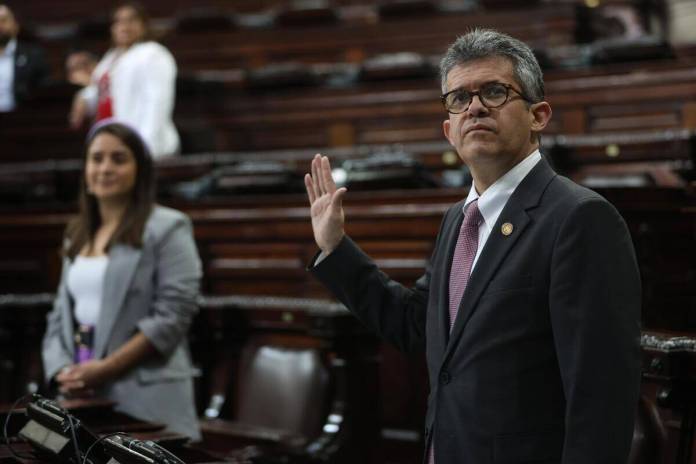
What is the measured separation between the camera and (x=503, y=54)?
98 cm

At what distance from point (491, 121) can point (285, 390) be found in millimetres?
1059

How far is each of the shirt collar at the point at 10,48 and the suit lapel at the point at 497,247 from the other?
10.0ft

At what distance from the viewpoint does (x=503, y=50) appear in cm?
98

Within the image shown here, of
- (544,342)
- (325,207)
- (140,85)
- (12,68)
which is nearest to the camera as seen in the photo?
(544,342)

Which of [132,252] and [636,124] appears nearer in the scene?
[132,252]

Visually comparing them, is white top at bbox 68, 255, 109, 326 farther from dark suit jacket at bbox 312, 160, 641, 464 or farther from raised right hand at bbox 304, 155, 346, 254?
dark suit jacket at bbox 312, 160, 641, 464

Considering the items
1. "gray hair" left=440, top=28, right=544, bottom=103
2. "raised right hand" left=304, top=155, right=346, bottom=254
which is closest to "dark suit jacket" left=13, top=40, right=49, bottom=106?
"raised right hand" left=304, top=155, right=346, bottom=254

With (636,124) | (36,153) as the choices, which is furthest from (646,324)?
(36,153)

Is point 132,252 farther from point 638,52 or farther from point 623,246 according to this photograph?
point 638,52

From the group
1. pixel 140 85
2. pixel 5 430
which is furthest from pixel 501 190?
pixel 140 85

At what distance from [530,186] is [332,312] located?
81 cm

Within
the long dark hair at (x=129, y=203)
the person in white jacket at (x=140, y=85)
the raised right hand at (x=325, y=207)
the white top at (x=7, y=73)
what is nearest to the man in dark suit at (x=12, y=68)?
the white top at (x=7, y=73)

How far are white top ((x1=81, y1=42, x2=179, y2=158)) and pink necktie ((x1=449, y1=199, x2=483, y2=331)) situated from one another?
204 cm

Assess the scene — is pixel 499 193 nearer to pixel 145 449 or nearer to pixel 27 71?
pixel 145 449
